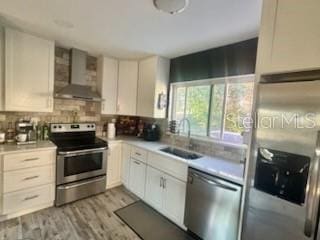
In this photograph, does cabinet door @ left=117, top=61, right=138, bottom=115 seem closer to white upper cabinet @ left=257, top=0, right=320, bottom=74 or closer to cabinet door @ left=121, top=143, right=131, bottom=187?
cabinet door @ left=121, top=143, right=131, bottom=187

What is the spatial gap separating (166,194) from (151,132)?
45.5 inches

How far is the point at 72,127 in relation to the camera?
3.09m

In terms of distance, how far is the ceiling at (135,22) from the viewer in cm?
158

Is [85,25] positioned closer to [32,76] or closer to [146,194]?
[32,76]

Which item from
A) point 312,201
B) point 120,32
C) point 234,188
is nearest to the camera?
point 312,201

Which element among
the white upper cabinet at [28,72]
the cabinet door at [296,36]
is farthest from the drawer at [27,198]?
the cabinet door at [296,36]

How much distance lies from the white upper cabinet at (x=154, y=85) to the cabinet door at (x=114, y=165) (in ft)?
2.48

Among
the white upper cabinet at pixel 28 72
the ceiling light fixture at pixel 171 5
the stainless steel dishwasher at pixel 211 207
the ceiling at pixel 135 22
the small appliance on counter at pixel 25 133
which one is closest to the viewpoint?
the ceiling light fixture at pixel 171 5

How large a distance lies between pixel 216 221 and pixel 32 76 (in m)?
2.81

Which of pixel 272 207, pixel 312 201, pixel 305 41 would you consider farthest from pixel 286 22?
pixel 272 207

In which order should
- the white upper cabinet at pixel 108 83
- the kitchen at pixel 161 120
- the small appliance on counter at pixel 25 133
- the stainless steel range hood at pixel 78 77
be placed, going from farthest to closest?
1. the white upper cabinet at pixel 108 83
2. the stainless steel range hood at pixel 78 77
3. the small appliance on counter at pixel 25 133
4. the kitchen at pixel 161 120

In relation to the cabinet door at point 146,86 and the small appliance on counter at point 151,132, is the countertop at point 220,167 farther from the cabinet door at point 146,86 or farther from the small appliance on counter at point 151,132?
the cabinet door at point 146,86

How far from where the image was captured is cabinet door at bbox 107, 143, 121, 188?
3115 mm

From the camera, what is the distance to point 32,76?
2.48 metres
